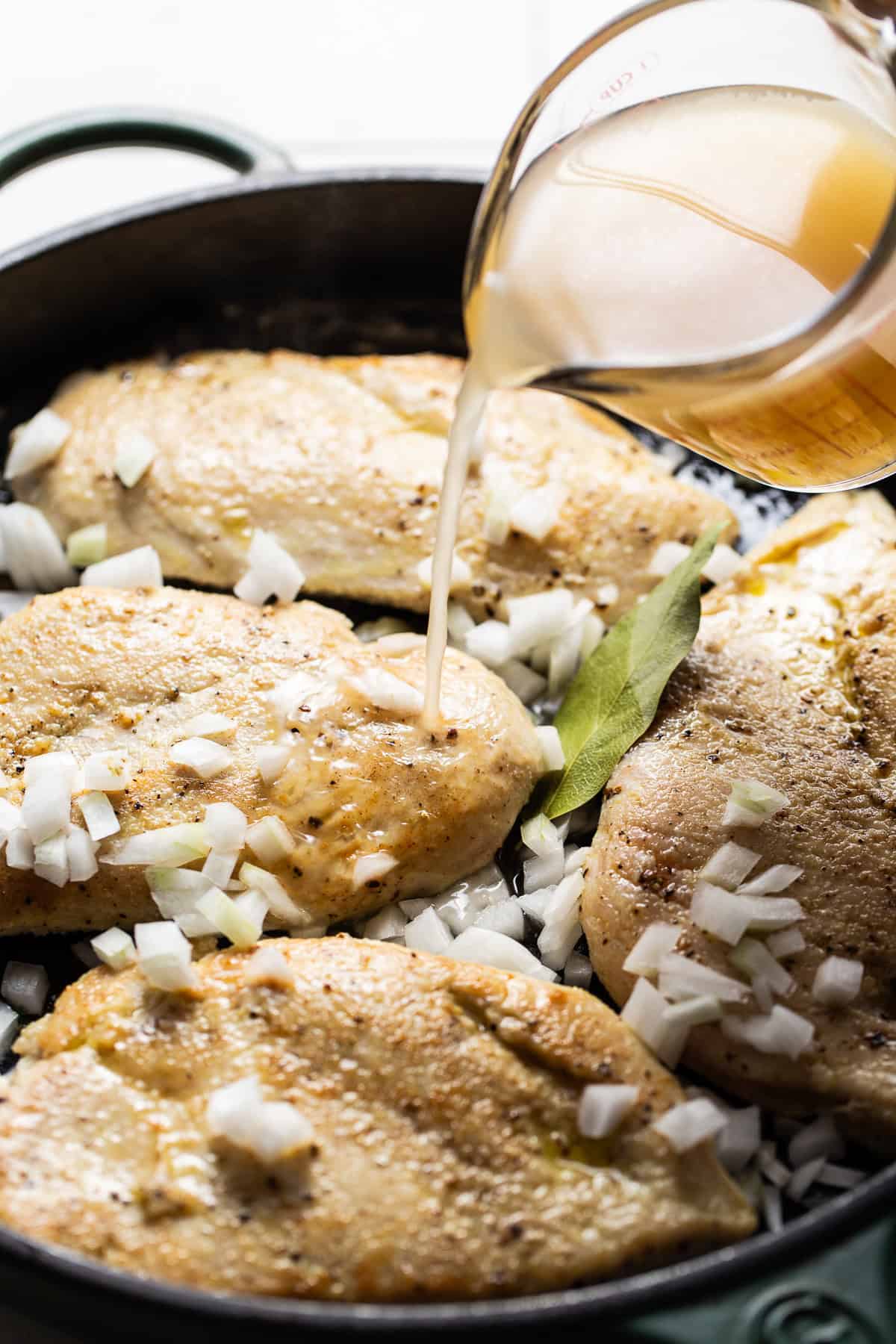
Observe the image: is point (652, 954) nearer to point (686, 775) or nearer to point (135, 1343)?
point (686, 775)

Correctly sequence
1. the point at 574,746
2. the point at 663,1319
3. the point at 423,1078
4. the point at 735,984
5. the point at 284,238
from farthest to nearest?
1. the point at 284,238
2. the point at 574,746
3. the point at 735,984
4. the point at 423,1078
5. the point at 663,1319

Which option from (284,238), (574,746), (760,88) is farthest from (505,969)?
(284,238)

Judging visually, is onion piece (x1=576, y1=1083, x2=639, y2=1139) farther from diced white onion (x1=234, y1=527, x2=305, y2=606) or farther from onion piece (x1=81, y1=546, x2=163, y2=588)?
onion piece (x1=81, y1=546, x2=163, y2=588)

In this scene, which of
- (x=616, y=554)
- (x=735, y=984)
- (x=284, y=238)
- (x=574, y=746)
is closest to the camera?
(x=735, y=984)

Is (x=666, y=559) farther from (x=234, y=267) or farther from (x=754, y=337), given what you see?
(x=234, y=267)

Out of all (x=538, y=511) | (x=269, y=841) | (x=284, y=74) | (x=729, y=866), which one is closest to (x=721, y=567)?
(x=538, y=511)

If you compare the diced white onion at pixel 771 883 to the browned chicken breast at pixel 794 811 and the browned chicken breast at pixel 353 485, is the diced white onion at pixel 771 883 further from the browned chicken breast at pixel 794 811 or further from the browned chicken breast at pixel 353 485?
the browned chicken breast at pixel 353 485
